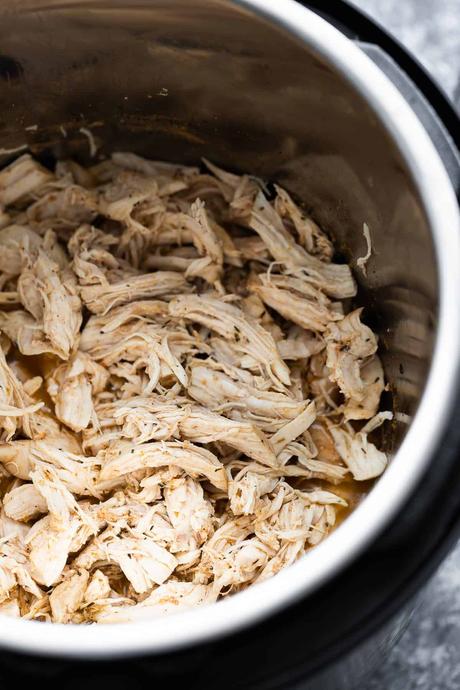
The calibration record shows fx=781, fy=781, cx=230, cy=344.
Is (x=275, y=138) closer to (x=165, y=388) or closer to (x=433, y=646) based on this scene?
(x=165, y=388)

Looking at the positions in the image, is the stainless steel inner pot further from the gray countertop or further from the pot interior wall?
the gray countertop

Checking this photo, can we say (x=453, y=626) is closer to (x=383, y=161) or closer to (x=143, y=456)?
(x=143, y=456)

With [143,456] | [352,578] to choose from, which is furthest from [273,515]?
[352,578]

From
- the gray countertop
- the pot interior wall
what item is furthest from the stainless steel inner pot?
the gray countertop

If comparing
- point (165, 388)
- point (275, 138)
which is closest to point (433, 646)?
point (165, 388)

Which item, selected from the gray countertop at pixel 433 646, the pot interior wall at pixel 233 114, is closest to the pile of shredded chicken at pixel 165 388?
the pot interior wall at pixel 233 114

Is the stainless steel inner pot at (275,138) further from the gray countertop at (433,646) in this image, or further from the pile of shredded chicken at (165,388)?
the gray countertop at (433,646)
